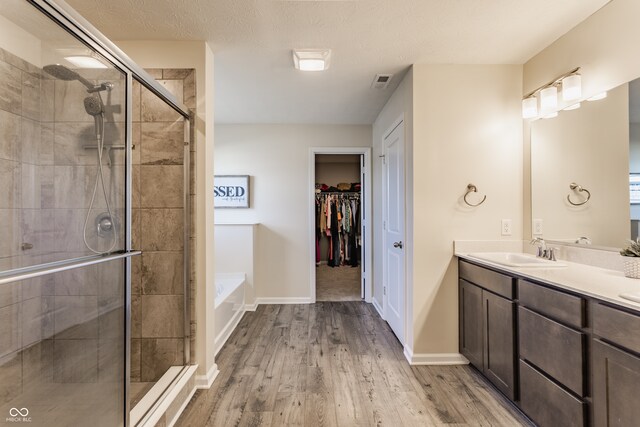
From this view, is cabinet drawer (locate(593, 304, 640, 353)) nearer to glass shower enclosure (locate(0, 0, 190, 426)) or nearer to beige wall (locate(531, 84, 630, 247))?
beige wall (locate(531, 84, 630, 247))

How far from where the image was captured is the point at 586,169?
193 centimetres

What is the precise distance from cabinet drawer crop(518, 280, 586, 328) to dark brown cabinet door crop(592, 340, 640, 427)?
12cm

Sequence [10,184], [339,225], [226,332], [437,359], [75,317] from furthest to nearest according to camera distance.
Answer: [339,225] < [226,332] < [437,359] < [75,317] < [10,184]

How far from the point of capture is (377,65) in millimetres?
2426

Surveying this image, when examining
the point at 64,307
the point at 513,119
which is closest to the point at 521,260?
the point at 513,119

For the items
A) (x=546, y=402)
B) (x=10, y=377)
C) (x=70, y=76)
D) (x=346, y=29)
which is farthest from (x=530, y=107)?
(x=10, y=377)

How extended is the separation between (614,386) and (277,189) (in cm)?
345

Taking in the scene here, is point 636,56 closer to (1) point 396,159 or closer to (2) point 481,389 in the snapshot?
(1) point 396,159

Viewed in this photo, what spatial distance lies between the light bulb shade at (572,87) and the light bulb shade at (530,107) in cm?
30

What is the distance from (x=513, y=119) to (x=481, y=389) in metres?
2.04

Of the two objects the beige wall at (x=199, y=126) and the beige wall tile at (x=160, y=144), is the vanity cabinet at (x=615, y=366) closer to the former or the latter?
the beige wall at (x=199, y=126)

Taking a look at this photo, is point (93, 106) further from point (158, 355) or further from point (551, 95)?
point (551, 95)

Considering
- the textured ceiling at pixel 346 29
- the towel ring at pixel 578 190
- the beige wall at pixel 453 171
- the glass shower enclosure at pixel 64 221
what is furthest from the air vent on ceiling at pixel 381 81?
the glass shower enclosure at pixel 64 221
